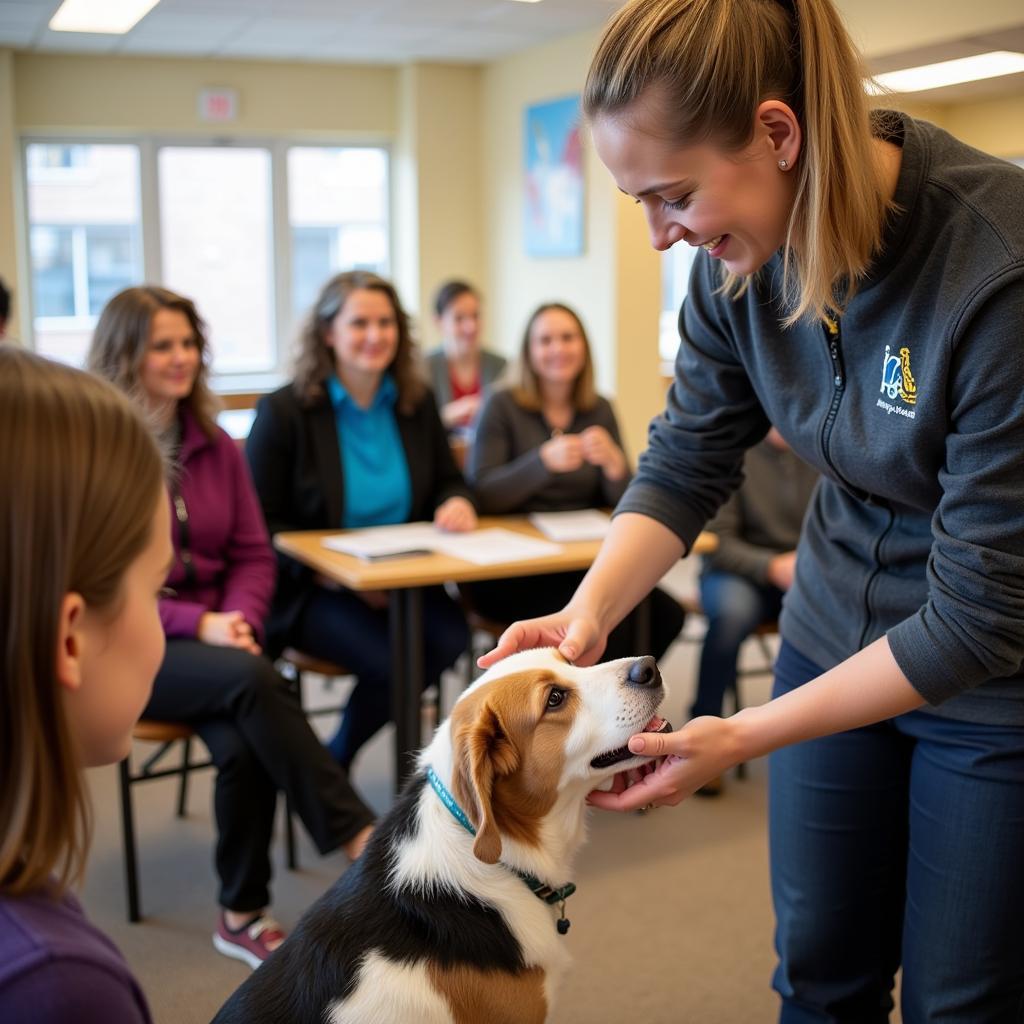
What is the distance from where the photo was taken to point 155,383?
297 centimetres

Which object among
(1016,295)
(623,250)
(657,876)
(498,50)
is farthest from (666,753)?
(498,50)

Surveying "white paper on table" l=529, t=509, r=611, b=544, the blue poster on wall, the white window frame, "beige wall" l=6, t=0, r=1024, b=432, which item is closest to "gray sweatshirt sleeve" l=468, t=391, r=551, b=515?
"white paper on table" l=529, t=509, r=611, b=544

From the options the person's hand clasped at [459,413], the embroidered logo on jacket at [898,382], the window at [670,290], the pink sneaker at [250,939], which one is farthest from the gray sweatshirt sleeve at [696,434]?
the window at [670,290]

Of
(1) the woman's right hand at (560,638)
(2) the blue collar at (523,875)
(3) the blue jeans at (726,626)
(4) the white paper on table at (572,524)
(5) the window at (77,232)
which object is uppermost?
(5) the window at (77,232)

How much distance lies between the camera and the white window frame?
7645 mm

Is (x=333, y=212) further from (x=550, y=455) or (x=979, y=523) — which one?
(x=979, y=523)

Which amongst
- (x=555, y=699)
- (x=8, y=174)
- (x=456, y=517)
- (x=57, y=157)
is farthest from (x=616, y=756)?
(x=57, y=157)

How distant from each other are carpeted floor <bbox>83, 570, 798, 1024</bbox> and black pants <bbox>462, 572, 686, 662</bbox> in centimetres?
50

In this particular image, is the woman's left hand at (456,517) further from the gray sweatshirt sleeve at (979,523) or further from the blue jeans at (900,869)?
the gray sweatshirt sleeve at (979,523)

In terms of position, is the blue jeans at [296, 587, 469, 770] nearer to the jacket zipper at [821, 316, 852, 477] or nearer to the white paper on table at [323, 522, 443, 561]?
the white paper on table at [323, 522, 443, 561]

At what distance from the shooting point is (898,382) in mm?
1304

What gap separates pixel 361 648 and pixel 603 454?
3.38 feet

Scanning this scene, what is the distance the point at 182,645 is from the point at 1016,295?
6.74 feet

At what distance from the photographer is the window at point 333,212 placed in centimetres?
830
